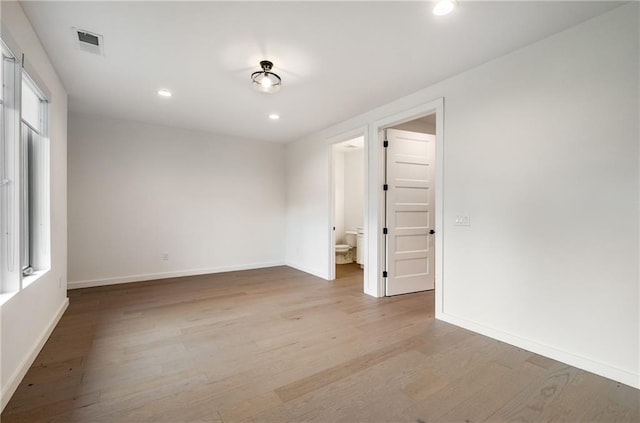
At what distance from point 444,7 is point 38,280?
3.76 meters

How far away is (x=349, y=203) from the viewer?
7.19 meters

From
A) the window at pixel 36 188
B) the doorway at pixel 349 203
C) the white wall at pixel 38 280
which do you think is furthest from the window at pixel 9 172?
the doorway at pixel 349 203

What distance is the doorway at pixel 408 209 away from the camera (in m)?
3.97

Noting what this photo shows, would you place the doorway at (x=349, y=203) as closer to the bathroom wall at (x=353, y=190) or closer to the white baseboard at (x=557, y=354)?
the bathroom wall at (x=353, y=190)

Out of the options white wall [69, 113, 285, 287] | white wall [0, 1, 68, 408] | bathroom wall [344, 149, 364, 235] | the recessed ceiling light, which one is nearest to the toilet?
bathroom wall [344, 149, 364, 235]

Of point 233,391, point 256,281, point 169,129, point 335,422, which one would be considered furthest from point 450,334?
point 169,129

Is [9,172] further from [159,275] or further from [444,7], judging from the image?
[159,275]

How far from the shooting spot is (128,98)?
145 inches

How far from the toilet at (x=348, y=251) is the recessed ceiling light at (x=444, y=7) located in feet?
16.2

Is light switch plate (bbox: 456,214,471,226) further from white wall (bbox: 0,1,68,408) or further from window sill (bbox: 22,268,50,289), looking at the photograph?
window sill (bbox: 22,268,50,289)

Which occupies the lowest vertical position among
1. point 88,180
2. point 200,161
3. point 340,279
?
point 340,279

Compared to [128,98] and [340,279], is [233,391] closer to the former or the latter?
[340,279]

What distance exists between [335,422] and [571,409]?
1424 millimetres

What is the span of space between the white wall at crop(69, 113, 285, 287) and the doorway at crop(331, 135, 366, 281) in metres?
1.46
